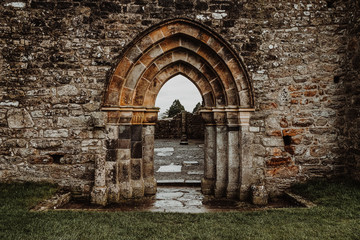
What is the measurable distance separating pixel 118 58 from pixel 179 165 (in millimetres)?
4601

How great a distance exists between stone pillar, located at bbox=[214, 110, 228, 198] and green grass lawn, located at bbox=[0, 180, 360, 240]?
1166 mm

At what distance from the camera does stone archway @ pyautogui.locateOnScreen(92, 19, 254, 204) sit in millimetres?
4766

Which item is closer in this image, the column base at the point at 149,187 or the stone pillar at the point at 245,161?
the stone pillar at the point at 245,161

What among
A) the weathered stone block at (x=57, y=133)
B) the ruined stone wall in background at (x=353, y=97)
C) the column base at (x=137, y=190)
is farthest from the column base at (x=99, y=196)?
the ruined stone wall in background at (x=353, y=97)

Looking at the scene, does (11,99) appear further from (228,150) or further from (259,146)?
(259,146)

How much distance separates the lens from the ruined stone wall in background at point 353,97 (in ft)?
15.0

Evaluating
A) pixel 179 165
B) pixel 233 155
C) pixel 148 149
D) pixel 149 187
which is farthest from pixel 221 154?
pixel 179 165

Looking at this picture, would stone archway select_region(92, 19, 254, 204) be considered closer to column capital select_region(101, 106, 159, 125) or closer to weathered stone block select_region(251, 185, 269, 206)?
column capital select_region(101, 106, 159, 125)

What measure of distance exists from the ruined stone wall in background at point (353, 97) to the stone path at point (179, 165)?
3216mm

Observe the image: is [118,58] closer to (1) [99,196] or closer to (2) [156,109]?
(2) [156,109]

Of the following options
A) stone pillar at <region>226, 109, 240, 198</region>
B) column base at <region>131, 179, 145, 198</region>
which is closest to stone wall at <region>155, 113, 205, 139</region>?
stone pillar at <region>226, 109, 240, 198</region>

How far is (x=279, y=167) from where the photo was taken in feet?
16.1

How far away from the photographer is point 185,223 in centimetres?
360

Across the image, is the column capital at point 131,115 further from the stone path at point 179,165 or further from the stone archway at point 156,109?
the stone path at point 179,165
